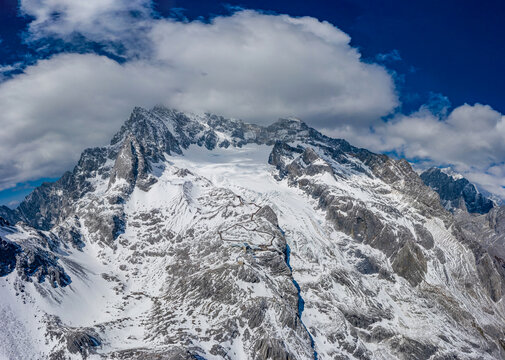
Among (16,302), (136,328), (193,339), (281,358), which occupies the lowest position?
(16,302)

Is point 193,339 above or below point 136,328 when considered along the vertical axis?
above

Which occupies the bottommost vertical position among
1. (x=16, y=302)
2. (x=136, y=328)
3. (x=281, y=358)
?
(x=16, y=302)

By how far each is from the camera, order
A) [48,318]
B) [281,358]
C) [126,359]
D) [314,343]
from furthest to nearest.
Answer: [314,343] → [48,318] → [281,358] → [126,359]

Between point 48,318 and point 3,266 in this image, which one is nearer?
point 48,318

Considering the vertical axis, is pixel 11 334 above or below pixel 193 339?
below

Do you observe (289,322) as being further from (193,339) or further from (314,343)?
(193,339)

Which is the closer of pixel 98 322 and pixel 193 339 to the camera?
pixel 193 339

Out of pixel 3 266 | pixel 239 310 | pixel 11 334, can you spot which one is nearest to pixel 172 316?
pixel 239 310

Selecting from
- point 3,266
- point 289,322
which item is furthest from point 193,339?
point 3,266

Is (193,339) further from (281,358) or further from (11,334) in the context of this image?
(11,334)

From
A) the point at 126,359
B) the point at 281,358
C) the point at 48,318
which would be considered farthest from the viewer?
the point at 48,318
